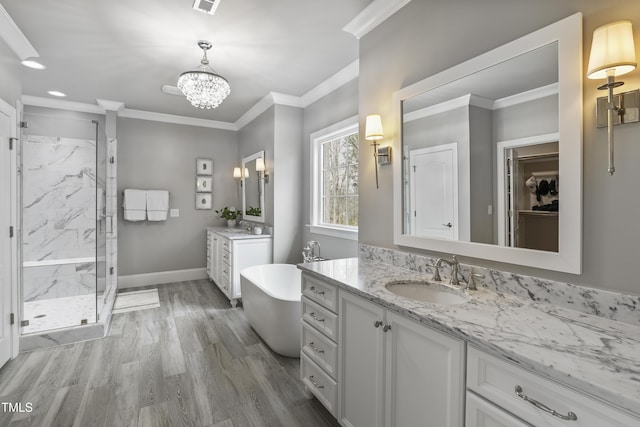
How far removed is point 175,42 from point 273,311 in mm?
2373

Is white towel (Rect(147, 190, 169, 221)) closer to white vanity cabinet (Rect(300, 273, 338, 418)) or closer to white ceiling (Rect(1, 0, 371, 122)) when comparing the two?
white ceiling (Rect(1, 0, 371, 122))

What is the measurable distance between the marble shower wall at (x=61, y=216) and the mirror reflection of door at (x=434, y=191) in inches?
152

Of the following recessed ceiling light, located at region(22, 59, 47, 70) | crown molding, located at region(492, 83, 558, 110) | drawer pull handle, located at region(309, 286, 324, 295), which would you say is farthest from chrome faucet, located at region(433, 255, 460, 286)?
recessed ceiling light, located at region(22, 59, 47, 70)

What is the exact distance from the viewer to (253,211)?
455 cm

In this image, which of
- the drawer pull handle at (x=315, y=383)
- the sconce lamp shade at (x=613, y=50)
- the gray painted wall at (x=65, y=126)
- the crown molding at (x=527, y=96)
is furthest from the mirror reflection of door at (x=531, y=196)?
the gray painted wall at (x=65, y=126)

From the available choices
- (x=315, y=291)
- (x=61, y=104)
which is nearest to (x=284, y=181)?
(x=315, y=291)

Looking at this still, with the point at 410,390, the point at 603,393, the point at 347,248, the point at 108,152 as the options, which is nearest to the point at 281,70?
the point at 347,248

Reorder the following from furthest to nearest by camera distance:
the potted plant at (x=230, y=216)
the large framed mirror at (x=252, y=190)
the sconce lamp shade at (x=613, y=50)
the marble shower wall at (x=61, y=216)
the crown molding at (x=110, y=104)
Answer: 1. the potted plant at (x=230, y=216)
2. the large framed mirror at (x=252, y=190)
3. the crown molding at (x=110, y=104)
4. the marble shower wall at (x=61, y=216)
5. the sconce lamp shade at (x=613, y=50)

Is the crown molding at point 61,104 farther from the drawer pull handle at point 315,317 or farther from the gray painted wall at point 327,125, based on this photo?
the drawer pull handle at point 315,317

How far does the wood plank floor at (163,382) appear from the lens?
6.07 feet

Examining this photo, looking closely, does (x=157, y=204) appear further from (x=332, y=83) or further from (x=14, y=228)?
(x=332, y=83)

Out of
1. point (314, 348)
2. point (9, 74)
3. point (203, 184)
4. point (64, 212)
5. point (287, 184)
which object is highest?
point (9, 74)

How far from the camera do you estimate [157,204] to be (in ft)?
15.3

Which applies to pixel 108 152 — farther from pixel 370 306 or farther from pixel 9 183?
pixel 370 306
